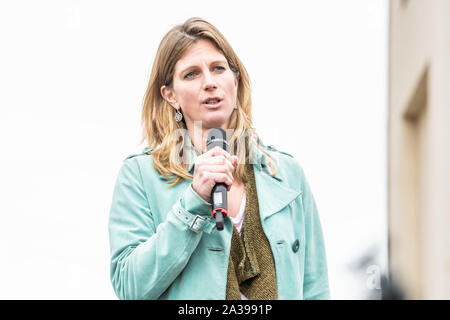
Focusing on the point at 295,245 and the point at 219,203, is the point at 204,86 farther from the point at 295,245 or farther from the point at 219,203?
the point at 295,245

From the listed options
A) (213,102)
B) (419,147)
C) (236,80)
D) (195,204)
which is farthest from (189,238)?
(419,147)

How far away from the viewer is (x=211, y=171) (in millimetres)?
2758

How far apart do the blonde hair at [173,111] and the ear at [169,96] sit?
0.01 meters

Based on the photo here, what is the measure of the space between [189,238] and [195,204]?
Result: 108 millimetres

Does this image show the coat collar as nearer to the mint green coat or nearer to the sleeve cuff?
the mint green coat

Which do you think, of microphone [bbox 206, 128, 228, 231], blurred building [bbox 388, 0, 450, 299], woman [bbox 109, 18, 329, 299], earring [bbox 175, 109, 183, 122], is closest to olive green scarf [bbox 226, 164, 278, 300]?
woman [bbox 109, 18, 329, 299]

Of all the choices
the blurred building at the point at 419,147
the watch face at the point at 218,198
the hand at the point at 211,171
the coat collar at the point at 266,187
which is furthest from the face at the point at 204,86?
the blurred building at the point at 419,147

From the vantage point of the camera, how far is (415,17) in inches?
291

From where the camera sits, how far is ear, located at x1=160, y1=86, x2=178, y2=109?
10.3 ft

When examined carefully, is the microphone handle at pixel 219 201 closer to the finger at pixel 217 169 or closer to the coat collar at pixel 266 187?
the finger at pixel 217 169
